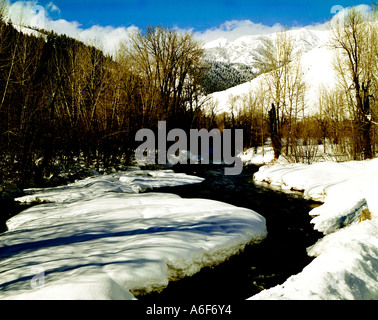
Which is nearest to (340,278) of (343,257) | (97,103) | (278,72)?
(343,257)

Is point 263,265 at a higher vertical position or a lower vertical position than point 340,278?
lower

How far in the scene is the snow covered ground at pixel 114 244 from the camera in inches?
121

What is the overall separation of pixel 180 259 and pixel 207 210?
106 inches

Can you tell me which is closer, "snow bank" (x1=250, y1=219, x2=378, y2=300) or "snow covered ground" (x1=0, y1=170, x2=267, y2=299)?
"snow bank" (x1=250, y1=219, x2=378, y2=300)

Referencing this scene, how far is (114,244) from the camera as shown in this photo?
4348mm

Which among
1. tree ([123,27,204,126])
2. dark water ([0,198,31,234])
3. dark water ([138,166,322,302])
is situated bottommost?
dark water ([138,166,322,302])

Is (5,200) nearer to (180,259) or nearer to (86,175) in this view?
(86,175)

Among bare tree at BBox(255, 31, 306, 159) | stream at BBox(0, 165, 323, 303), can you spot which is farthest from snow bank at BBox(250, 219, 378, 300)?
bare tree at BBox(255, 31, 306, 159)

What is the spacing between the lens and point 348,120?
1484 centimetres

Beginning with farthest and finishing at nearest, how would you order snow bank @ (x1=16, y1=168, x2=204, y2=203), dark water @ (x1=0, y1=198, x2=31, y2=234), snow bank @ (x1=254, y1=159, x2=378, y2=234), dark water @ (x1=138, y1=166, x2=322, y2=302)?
snow bank @ (x1=16, y1=168, x2=204, y2=203), dark water @ (x1=0, y1=198, x2=31, y2=234), snow bank @ (x1=254, y1=159, x2=378, y2=234), dark water @ (x1=138, y1=166, x2=322, y2=302)

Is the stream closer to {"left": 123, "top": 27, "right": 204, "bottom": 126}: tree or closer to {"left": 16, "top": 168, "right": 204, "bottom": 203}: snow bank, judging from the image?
{"left": 16, "top": 168, "right": 204, "bottom": 203}: snow bank

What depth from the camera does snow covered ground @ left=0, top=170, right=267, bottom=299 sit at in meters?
3.07

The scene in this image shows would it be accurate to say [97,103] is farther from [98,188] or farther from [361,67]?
[361,67]
